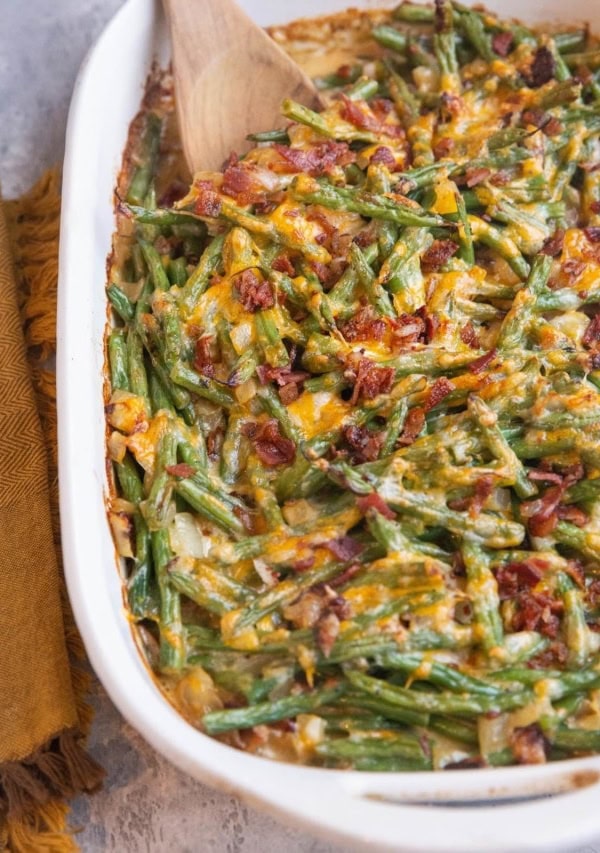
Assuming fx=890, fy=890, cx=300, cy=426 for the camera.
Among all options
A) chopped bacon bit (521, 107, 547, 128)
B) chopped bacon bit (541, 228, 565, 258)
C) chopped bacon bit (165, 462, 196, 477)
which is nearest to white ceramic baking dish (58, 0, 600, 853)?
chopped bacon bit (165, 462, 196, 477)

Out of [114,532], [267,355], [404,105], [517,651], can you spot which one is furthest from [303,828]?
[404,105]

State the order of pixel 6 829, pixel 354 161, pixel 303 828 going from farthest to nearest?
pixel 354 161 → pixel 6 829 → pixel 303 828

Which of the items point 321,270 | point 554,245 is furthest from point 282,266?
point 554,245

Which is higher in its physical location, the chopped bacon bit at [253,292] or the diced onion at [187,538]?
the chopped bacon bit at [253,292]

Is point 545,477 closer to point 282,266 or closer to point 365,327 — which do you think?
point 365,327

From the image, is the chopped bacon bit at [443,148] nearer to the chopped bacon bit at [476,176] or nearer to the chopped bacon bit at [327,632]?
the chopped bacon bit at [476,176]

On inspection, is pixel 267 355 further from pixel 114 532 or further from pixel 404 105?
pixel 404 105

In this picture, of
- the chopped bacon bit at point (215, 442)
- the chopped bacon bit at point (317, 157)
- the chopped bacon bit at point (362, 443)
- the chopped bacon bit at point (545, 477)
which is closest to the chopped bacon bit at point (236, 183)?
the chopped bacon bit at point (317, 157)
